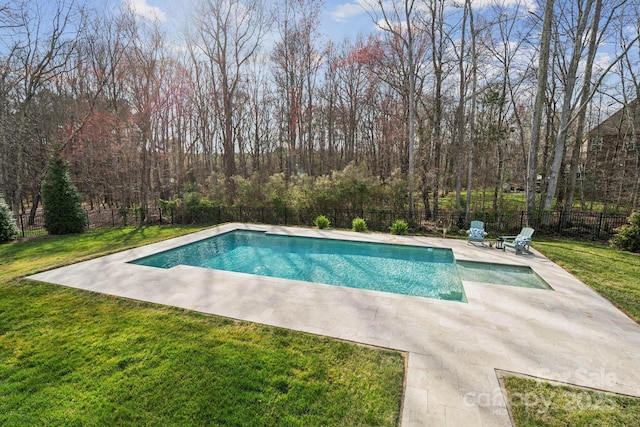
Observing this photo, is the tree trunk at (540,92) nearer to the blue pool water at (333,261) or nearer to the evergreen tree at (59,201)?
the blue pool water at (333,261)

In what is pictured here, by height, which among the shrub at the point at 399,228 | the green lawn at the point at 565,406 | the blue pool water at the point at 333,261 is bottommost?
the blue pool water at the point at 333,261

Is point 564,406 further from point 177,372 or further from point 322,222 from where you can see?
point 322,222

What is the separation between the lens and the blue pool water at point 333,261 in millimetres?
6270

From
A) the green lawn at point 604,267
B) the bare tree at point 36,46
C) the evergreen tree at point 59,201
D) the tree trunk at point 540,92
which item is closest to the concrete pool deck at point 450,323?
the green lawn at point 604,267

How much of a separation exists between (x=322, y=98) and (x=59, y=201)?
14980mm

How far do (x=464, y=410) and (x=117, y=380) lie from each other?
3333 mm

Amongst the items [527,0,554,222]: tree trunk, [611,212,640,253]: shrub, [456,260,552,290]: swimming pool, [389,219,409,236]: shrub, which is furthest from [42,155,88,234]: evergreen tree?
[611,212,640,253]: shrub

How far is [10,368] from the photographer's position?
3.08 m

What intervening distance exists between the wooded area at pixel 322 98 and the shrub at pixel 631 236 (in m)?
2.81

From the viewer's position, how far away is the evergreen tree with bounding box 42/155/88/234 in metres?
10.5

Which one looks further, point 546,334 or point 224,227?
point 224,227

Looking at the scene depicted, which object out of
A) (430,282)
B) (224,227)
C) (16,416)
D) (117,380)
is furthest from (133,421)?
(224,227)

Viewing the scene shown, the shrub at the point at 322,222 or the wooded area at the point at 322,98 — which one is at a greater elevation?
the wooded area at the point at 322,98

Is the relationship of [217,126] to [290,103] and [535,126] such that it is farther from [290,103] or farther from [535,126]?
[535,126]
